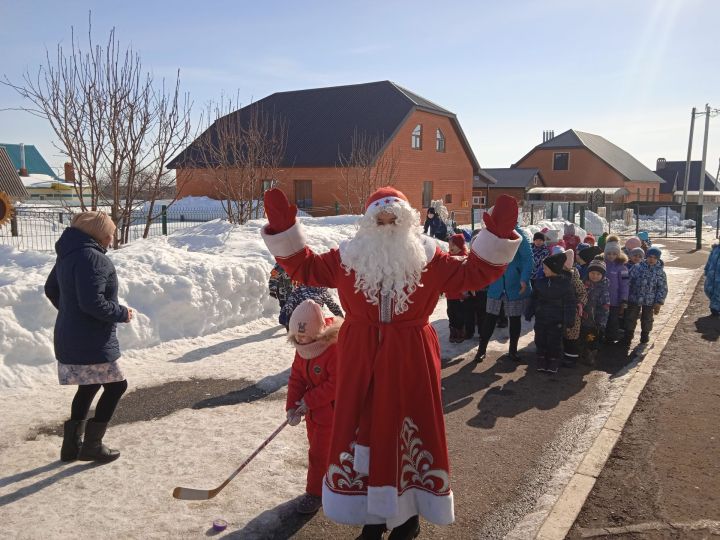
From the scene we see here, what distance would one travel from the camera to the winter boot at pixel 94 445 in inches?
169

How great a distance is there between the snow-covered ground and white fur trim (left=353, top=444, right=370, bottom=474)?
0.98m

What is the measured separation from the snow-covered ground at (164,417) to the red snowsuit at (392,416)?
3.13 ft

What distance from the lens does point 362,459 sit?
3.04m

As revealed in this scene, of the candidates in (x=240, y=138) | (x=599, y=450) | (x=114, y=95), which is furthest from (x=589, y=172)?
(x=599, y=450)

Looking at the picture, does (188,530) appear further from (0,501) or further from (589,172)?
(589,172)

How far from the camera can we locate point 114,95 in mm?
10641

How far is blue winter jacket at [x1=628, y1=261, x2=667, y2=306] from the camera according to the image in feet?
25.6

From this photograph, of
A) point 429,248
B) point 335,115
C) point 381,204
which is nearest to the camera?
point 381,204

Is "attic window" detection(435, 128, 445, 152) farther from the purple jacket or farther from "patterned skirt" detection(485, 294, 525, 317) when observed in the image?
"patterned skirt" detection(485, 294, 525, 317)

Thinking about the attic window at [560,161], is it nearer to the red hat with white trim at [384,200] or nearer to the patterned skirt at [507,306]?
the patterned skirt at [507,306]

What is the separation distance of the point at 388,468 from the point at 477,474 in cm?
162

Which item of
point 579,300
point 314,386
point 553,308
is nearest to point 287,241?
point 314,386

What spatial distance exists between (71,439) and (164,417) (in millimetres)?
1013

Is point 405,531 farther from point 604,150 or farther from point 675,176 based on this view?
point 675,176
